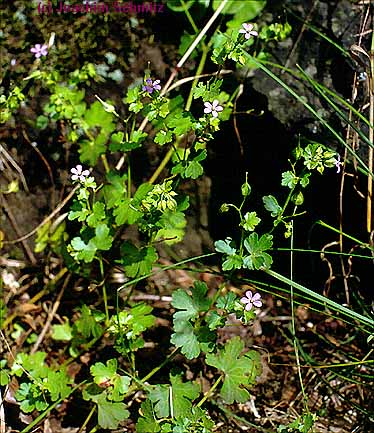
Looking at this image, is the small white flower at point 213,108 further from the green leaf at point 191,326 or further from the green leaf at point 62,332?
the green leaf at point 62,332

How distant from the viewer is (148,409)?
1.83 meters

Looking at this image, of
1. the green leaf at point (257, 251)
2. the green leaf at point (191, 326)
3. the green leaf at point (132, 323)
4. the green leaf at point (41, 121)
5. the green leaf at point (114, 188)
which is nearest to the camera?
the green leaf at point (257, 251)

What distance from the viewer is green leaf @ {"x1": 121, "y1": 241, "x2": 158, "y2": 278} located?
191cm

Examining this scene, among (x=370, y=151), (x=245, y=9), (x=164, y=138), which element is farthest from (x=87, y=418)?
(x=245, y=9)

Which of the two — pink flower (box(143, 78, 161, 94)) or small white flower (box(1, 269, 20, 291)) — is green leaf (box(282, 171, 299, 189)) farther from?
small white flower (box(1, 269, 20, 291))

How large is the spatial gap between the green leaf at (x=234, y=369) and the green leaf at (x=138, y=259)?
0.28 metres

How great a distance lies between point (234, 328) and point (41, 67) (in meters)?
1.08

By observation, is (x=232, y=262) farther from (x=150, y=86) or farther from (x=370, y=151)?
(x=370, y=151)

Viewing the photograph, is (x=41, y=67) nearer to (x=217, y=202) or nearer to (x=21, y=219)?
(x=21, y=219)

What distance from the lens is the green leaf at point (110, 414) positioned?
1.91 meters

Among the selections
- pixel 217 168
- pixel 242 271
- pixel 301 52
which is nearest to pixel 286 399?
pixel 242 271

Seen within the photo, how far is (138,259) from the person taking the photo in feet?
6.31

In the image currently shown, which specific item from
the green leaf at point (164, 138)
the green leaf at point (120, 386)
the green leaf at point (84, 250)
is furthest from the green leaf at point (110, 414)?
the green leaf at point (164, 138)

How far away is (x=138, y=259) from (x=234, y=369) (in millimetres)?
387
